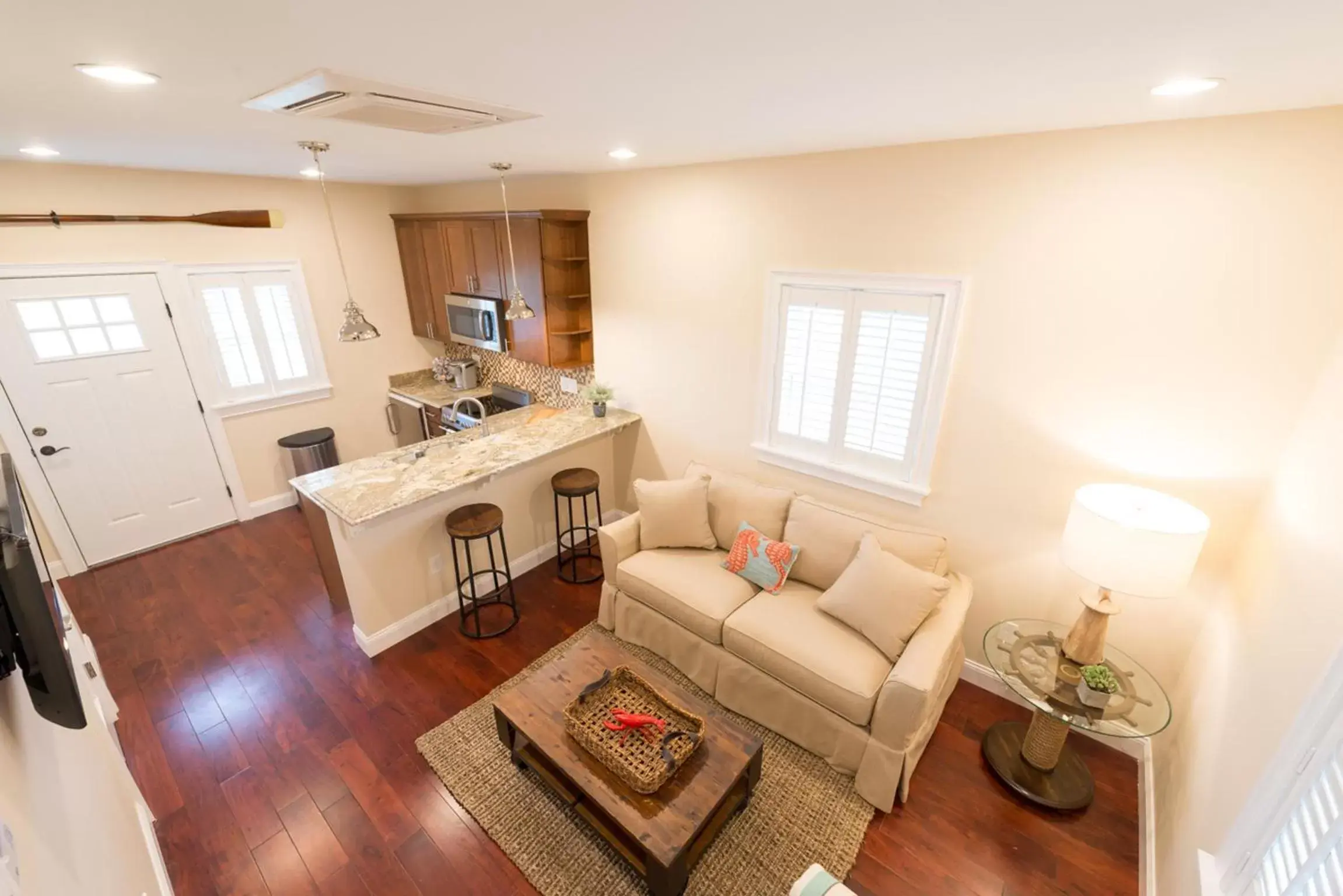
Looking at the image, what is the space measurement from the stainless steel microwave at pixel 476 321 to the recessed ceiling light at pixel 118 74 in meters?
2.88

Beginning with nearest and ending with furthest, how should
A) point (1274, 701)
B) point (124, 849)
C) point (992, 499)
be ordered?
point (1274, 701) < point (124, 849) < point (992, 499)

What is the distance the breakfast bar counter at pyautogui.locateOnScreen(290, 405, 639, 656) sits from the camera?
9.66ft

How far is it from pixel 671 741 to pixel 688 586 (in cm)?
93

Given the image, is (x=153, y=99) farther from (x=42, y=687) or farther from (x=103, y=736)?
(x=103, y=736)

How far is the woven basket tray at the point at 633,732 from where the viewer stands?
1.97 m

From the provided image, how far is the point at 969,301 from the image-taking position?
247cm

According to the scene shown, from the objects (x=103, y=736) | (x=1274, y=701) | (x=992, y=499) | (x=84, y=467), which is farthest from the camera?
(x=84, y=467)

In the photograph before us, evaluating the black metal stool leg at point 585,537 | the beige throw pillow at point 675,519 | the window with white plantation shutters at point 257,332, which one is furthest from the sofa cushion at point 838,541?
the window with white plantation shutters at point 257,332

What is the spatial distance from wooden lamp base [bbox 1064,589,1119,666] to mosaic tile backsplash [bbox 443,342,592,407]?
3.48 meters

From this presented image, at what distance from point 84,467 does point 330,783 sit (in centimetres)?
325

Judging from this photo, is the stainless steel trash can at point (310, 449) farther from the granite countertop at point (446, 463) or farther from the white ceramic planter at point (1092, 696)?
the white ceramic planter at point (1092, 696)

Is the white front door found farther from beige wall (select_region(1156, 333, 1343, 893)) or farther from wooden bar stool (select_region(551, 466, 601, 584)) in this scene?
beige wall (select_region(1156, 333, 1343, 893))

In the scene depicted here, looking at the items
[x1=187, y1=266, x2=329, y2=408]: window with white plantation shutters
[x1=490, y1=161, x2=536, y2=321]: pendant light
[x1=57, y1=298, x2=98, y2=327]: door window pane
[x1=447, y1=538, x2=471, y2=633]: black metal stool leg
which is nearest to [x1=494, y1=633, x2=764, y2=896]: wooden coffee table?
[x1=447, y1=538, x2=471, y2=633]: black metal stool leg

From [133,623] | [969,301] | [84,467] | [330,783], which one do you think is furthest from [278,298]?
[969,301]
